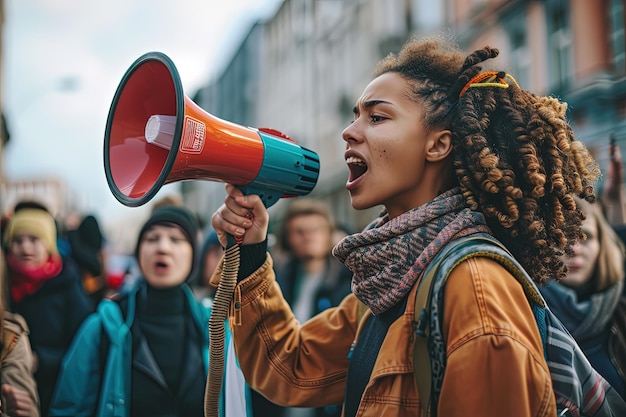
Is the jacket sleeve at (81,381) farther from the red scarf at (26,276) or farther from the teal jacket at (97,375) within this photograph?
the red scarf at (26,276)

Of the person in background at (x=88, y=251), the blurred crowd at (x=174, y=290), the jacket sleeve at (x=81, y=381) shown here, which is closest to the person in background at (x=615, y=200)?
the blurred crowd at (x=174, y=290)

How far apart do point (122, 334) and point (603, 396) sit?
2040 mm

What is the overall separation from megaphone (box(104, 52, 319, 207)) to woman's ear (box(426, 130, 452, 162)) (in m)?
0.41

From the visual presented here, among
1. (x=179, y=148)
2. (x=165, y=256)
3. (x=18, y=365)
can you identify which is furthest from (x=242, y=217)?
(x=165, y=256)

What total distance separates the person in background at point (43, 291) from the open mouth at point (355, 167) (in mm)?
2523

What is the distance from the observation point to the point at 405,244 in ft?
5.68

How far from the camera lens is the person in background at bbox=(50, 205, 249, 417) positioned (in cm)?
287

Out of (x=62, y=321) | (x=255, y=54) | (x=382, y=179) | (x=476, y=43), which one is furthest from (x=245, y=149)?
(x=255, y=54)

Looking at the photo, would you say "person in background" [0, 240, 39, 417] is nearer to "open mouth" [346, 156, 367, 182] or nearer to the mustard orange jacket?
the mustard orange jacket

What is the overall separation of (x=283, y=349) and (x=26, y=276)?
2.56m

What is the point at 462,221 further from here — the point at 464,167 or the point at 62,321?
the point at 62,321

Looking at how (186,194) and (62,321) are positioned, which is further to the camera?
(186,194)

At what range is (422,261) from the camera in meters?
1.68

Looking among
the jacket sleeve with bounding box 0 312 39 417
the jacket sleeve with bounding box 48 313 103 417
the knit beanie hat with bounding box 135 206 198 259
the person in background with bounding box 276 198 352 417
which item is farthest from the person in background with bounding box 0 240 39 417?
the person in background with bounding box 276 198 352 417
